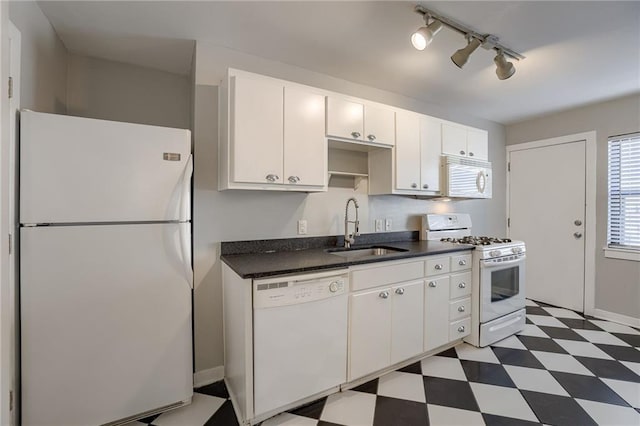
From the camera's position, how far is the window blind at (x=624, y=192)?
298 centimetres

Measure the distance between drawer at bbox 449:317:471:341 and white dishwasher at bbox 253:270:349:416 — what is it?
1.12 m

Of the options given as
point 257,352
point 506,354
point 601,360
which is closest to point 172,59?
point 257,352

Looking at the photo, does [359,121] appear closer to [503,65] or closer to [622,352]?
[503,65]

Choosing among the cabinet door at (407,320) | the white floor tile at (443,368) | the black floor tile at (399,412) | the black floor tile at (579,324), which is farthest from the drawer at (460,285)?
the black floor tile at (579,324)

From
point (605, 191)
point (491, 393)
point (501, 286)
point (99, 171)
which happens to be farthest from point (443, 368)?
point (605, 191)

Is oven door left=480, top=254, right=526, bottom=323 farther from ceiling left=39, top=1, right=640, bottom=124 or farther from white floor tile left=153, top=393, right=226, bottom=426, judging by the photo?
white floor tile left=153, top=393, right=226, bottom=426

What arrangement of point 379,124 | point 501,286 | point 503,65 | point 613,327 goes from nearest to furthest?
point 503,65 → point 379,124 → point 501,286 → point 613,327

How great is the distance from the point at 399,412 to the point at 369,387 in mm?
276

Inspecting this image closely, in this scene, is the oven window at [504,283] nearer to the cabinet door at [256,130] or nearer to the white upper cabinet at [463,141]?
the white upper cabinet at [463,141]

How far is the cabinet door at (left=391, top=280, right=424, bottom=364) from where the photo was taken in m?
2.07

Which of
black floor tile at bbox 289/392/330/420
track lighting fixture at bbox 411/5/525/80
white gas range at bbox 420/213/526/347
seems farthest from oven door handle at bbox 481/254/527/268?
black floor tile at bbox 289/392/330/420

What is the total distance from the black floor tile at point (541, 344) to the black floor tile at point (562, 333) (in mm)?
167

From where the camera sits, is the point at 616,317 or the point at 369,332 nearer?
the point at 369,332

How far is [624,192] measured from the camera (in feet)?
10.1
